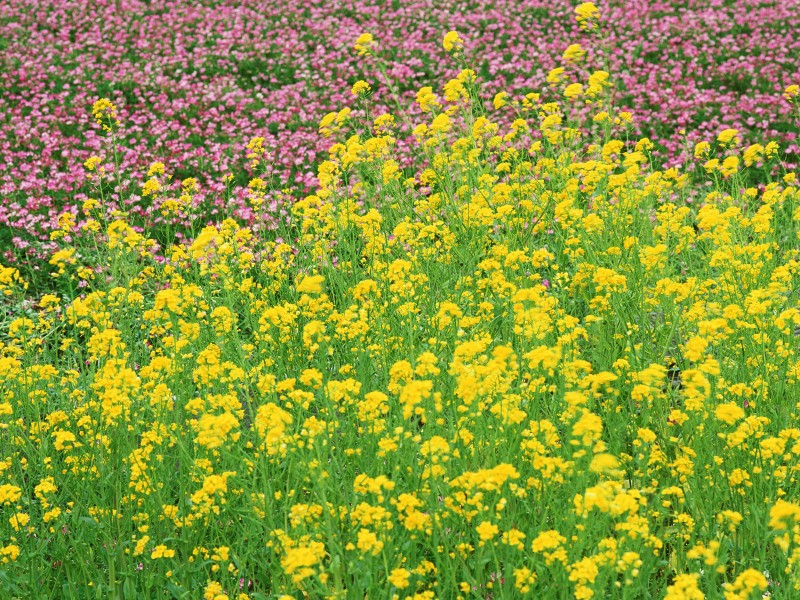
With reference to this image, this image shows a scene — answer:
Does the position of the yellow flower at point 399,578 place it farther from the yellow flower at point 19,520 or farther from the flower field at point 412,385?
the yellow flower at point 19,520

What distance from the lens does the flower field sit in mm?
3338

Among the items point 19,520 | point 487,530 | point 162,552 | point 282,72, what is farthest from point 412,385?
point 282,72

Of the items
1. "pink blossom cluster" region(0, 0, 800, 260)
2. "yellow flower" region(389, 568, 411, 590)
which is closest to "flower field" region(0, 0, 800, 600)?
"yellow flower" region(389, 568, 411, 590)

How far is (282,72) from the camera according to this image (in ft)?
40.2

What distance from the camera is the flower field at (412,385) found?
334 centimetres

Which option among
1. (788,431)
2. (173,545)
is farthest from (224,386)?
(788,431)

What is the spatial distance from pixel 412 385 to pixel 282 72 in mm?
9820

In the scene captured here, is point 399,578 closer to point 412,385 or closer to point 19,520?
point 412,385

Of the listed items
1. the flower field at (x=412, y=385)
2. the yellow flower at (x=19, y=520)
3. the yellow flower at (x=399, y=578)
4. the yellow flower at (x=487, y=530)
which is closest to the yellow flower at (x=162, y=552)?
the flower field at (x=412, y=385)

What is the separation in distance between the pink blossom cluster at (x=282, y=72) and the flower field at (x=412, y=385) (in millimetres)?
137

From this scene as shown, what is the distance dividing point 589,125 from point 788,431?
676cm

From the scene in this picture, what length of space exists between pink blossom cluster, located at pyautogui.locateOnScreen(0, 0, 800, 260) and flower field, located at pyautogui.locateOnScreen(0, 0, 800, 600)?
0.14m

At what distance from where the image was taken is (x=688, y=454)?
3918 mm

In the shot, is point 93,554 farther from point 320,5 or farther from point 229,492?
point 320,5
